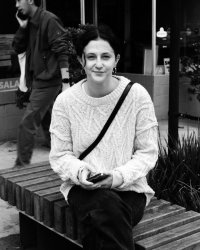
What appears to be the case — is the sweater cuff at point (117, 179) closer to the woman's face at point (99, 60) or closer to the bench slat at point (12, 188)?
the woman's face at point (99, 60)

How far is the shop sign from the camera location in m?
7.62

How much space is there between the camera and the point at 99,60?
3.25 meters

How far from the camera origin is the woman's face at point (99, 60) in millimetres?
3242

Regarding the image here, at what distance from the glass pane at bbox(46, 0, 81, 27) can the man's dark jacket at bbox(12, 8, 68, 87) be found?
2.74 meters

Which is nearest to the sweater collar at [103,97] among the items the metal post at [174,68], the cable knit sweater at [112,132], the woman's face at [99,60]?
Answer: the cable knit sweater at [112,132]

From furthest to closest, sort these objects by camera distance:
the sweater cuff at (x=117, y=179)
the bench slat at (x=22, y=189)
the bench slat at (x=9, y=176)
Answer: the bench slat at (x=9, y=176) < the bench slat at (x=22, y=189) < the sweater cuff at (x=117, y=179)

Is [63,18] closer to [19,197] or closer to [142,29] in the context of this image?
[142,29]

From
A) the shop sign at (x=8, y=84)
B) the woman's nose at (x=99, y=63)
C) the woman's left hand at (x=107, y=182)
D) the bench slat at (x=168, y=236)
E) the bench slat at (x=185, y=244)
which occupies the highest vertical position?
the woman's nose at (x=99, y=63)

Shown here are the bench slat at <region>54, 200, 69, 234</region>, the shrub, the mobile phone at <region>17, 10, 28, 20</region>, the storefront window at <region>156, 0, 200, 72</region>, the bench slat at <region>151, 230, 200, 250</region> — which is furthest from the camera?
the storefront window at <region>156, 0, 200, 72</region>

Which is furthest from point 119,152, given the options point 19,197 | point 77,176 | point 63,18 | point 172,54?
point 63,18

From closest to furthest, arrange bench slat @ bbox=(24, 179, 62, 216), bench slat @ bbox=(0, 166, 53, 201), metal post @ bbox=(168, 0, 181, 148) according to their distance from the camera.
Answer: bench slat @ bbox=(24, 179, 62, 216) → bench slat @ bbox=(0, 166, 53, 201) → metal post @ bbox=(168, 0, 181, 148)

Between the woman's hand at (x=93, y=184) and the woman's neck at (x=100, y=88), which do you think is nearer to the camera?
the woman's hand at (x=93, y=184)

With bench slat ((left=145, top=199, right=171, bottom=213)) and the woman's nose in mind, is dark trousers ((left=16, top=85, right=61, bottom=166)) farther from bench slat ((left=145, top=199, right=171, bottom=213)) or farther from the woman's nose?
the woman's nose

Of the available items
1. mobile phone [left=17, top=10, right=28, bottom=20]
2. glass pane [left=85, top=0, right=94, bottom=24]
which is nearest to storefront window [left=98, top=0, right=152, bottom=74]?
glass pane [left=85, top=0, right=94, bottom=24]
